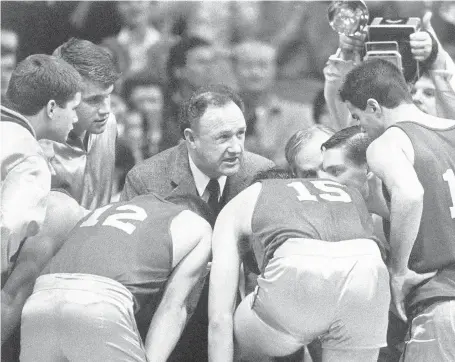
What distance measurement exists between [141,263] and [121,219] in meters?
0.20

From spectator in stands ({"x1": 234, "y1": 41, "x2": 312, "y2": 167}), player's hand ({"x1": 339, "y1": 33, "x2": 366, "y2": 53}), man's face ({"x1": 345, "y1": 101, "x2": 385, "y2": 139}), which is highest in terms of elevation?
player's hand ({"x1": 339, "y1": 33, "x2": 366, "y2": 53})

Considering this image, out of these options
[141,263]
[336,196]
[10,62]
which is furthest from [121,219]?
[10,62]

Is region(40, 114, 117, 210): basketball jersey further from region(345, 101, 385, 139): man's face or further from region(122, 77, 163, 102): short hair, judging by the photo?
region(345, 101, 385, 139): man's face

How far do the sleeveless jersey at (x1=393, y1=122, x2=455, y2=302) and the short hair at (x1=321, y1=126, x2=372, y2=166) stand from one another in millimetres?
291

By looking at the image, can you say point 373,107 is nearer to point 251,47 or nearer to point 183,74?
point 183,74

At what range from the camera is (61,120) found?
355 centimetres

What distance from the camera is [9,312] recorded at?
3178mm

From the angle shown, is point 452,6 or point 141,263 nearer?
point 141,263

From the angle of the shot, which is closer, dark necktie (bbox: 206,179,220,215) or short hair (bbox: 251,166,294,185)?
short hair (bbox: 251,166,294,185)

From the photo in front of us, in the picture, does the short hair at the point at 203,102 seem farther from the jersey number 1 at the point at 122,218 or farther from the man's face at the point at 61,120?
the jersey number 1 at the point at 122,218

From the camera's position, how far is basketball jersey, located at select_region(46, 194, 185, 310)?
2.96 metres

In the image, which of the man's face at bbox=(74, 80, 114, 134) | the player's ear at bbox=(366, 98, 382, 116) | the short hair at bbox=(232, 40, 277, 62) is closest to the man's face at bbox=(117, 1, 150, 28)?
the short hair at bbox=(232, 40, 277, 62)

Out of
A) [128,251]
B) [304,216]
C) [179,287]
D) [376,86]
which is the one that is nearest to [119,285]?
[128,251]

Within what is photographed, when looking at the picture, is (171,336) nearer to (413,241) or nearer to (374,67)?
(413,241)
